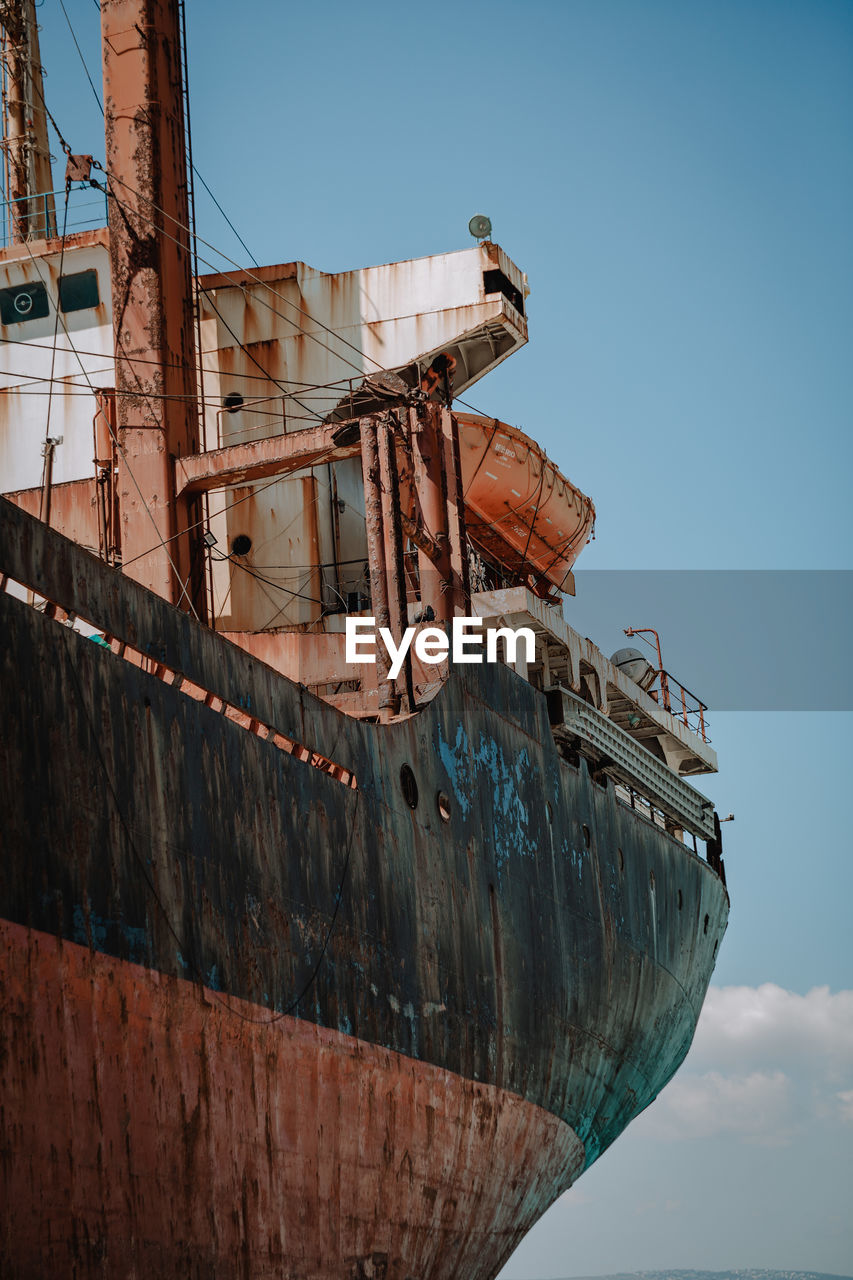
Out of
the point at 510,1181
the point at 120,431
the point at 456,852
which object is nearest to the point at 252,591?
the point at 120,431

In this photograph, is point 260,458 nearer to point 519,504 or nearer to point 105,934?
point 519,504

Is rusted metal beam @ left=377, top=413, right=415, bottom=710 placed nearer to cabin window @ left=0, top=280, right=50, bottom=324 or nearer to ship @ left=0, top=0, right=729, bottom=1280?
ship @ left=0, top=0, right=729, bottom=1280

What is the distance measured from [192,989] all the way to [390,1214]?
11.0 ft

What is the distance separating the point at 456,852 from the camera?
12.6 meters

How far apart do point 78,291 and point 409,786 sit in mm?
8569

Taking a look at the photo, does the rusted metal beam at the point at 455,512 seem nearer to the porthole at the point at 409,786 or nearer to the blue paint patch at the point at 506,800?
the blue paint patch at the point at 506,800

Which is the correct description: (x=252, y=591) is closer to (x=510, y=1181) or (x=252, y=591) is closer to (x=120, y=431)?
(x=120, y=431)

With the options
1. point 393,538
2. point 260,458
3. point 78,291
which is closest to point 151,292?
point 260,458

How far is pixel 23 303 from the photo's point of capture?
17969mm

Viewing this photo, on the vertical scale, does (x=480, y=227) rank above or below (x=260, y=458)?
above

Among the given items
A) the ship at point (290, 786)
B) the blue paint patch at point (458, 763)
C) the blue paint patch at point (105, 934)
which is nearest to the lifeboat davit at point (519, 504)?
the ship at point (290, 786)

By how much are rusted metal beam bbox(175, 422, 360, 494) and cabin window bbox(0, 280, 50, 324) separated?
4114 mm

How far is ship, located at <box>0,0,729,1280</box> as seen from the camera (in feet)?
25.5

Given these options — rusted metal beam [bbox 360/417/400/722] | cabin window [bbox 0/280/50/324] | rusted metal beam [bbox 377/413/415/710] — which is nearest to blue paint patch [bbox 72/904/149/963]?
rusted metal beam [bbox 360/417/400/722]
